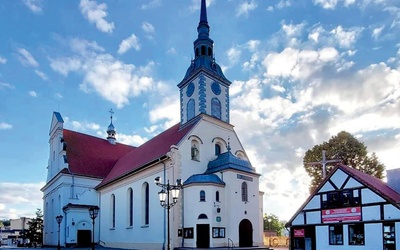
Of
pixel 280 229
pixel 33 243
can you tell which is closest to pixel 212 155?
pixel 33 243

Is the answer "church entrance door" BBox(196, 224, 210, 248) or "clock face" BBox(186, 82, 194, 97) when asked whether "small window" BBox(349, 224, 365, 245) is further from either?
"clock face" BBox(186, 82, 194, 97)

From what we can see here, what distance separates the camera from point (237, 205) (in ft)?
89.8

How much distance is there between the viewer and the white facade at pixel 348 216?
1723 cm

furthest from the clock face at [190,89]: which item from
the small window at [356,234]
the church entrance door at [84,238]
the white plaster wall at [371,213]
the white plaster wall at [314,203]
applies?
the white plaster wall at [371,213]

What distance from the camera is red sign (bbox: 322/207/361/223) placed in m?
18.5

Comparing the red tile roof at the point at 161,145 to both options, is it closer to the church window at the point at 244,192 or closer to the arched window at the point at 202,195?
the arched window at the point at 202,195

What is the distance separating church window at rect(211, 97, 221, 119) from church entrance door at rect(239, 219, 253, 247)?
380 inches

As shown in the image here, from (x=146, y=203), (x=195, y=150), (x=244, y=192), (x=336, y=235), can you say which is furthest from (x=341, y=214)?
(x=146, y=203)

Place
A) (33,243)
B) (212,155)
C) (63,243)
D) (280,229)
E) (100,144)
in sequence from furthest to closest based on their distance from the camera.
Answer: (280,229) → (33,243) → (100,144) → (63,243) → (212,155)

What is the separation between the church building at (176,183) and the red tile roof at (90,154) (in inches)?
4.9

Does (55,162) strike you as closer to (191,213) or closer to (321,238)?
(191,213)

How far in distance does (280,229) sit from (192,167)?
6432cm

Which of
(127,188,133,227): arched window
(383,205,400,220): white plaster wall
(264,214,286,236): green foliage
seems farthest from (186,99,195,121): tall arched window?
(264,214,286,236): green foliage

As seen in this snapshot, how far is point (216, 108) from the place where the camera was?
3297 centimetres
